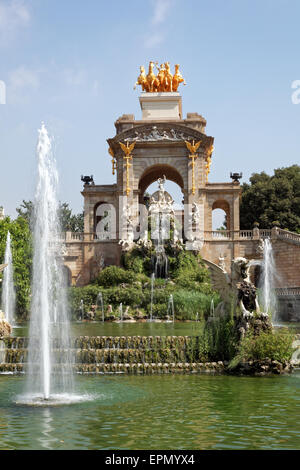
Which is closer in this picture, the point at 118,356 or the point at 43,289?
the point at 43,289

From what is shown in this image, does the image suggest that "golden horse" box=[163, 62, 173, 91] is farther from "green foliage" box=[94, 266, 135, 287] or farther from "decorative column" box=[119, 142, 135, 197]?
"green foliage" box=[94, 266, 135, 287]

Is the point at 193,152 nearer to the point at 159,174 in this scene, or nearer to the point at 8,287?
the point at 159,174

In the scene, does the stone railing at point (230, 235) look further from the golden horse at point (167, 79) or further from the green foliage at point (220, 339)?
the green foliage at point (220, 339)

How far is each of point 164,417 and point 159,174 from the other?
41468 millimetres

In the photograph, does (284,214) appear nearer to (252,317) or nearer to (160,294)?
(160,294)

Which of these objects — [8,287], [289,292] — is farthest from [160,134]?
[8,287]

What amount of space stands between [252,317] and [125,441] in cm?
703

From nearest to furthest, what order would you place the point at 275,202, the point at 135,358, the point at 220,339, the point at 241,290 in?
the point at 241,290
the point at 220,339
the point at 135,358
the point at 275,202

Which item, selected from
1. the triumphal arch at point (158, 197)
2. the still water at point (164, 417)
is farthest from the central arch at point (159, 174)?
the still water at point (164, 417)

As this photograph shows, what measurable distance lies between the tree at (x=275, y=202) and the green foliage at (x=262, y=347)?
131 ft

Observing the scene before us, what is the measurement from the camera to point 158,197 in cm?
4294

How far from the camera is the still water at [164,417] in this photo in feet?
26.1

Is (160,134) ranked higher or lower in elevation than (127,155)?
higher
